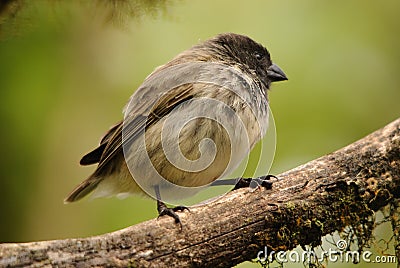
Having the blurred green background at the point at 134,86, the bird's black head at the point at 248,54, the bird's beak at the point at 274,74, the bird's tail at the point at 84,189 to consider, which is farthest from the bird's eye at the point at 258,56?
the bird's tail at the point at 84,189

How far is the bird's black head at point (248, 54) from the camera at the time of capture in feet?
15.6

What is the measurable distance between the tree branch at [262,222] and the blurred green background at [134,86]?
1744mm

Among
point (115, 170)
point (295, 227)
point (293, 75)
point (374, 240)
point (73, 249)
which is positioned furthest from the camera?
point (293, 75)

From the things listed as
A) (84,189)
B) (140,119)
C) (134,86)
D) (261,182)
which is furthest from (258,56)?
(134,86)

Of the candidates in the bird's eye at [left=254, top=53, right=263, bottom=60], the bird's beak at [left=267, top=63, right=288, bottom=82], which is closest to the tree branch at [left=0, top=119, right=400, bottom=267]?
the bird's beak at [left=267, top=63, right=288, bottom=82]

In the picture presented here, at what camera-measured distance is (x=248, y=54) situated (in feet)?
15.9

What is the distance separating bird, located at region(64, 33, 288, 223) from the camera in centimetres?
394

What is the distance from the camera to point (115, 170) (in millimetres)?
4473

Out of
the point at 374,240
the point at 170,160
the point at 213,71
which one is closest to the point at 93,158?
the point at 170,160

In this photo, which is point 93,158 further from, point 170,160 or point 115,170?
point 170,160

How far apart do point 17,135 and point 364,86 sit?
3.66 metres

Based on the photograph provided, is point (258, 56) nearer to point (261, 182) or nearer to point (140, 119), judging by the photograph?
point (140, 119)

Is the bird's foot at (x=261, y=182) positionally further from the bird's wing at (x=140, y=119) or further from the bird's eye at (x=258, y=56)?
the bird's eye at (x=258, y=56)

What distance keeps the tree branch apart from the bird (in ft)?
0.96
